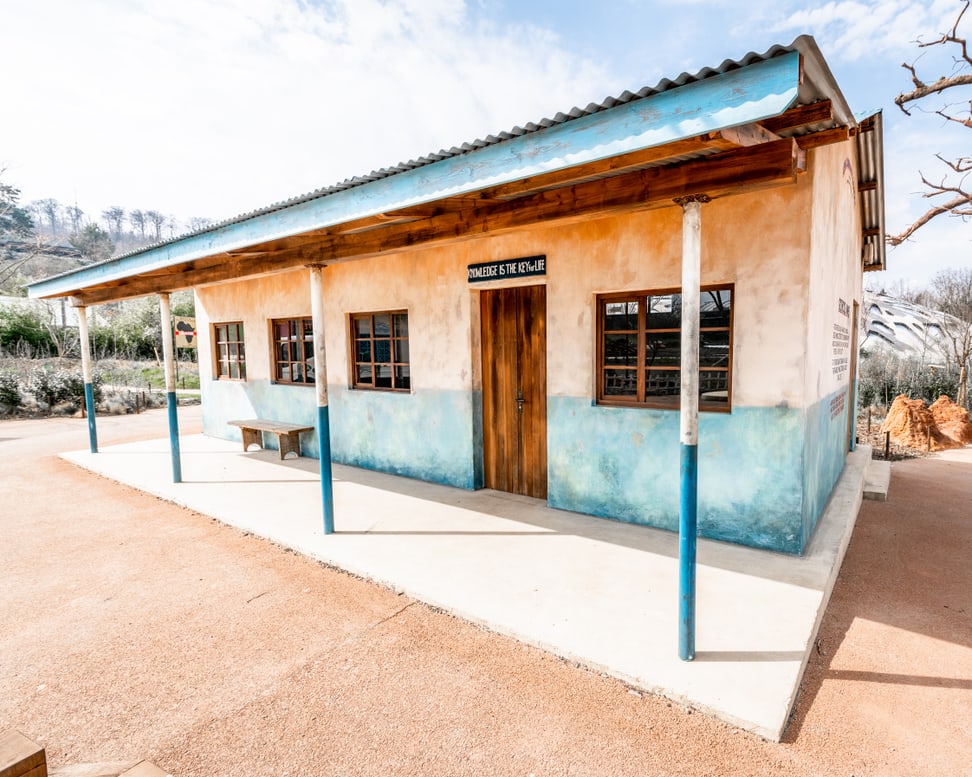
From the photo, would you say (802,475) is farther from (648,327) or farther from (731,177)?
(731,177)

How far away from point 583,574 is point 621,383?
72.7 inches

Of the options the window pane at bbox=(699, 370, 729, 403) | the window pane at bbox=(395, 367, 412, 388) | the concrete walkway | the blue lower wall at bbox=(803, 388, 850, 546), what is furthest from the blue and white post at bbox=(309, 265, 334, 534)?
the blue lower wall at bbox=(803, 388, 850, 546)

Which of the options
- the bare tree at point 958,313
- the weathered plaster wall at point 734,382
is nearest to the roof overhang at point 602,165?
the weathered plaster wall at point 734,382

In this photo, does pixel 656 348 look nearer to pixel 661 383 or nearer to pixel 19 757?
pixel 661 383

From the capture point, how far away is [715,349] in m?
4.46

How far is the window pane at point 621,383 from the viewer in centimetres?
485

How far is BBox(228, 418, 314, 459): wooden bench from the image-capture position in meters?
7.78

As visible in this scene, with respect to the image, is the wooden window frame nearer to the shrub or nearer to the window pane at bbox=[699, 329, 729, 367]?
the window pane at bbox=[699, 329, 729, 367]

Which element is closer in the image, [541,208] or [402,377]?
[541,208]

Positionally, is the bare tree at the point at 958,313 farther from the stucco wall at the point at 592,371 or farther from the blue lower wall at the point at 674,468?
the blue lower wall at the point at 674,468

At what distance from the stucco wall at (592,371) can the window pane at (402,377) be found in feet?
0.77

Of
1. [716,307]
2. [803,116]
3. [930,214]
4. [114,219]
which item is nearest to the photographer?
[803,116]

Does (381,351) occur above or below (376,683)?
above

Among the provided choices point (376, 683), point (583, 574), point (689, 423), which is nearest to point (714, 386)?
point (689, 423)
